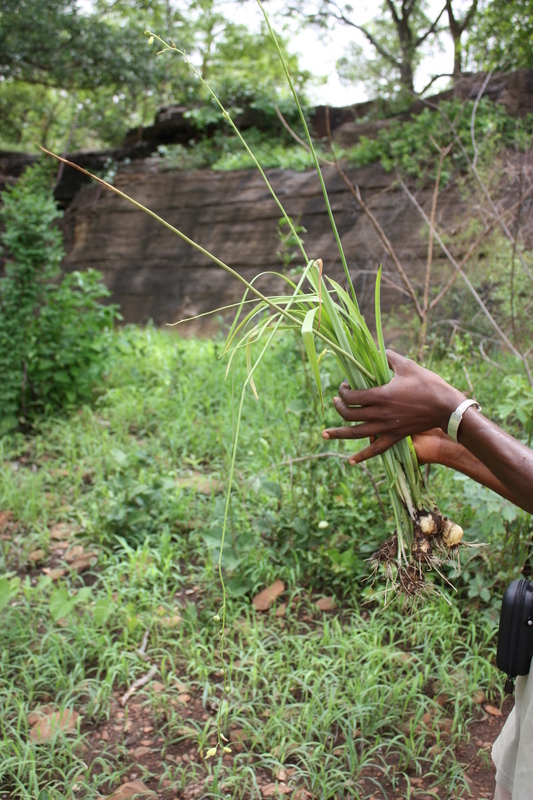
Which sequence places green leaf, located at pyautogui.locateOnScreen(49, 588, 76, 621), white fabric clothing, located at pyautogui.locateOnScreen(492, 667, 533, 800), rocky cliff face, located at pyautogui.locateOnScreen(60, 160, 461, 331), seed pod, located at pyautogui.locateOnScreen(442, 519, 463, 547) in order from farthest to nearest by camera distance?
rocky cliff face, located at pyautogui.locateOnScreen(60, 160, 461, 331) → green leaf, located at pyautogui.locateOnScreen(49, 588, 76, 621) → seed pod, located at pyautogui.locateOnScreen(442, 519, 463, 547) → white fabric clothing, located at pyautogui.locateOnScreen(492, 667, 533, 800)

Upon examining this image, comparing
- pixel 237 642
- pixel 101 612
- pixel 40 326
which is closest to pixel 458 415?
pixel 237 642

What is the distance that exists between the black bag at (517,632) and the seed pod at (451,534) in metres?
0.29

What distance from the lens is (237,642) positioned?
2607 mm

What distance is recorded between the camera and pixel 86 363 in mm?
5066

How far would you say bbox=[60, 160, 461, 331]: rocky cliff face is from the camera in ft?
26.4

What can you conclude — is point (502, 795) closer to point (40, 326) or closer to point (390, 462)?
point (390, 462)

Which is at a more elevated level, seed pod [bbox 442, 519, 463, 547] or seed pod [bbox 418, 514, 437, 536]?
seed pod [bbox 418, 514, 437, 536]

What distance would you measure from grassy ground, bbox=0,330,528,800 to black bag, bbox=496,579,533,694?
596 mm

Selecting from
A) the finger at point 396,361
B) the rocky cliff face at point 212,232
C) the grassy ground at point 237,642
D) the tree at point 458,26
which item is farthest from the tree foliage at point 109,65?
the finger at point 396,361

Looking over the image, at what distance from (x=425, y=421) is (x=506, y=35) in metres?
9.50

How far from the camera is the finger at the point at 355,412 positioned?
1.45 metres

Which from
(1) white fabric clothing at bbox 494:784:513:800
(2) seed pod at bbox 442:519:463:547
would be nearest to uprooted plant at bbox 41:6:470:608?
(2) seed pod at bbox 442:519:463:547

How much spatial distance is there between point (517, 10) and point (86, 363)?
25.5 feet

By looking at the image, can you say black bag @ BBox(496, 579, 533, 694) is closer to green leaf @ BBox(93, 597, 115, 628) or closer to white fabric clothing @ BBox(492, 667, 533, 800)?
white fabric clothing @ BBox(492, 667, 533, 800)
